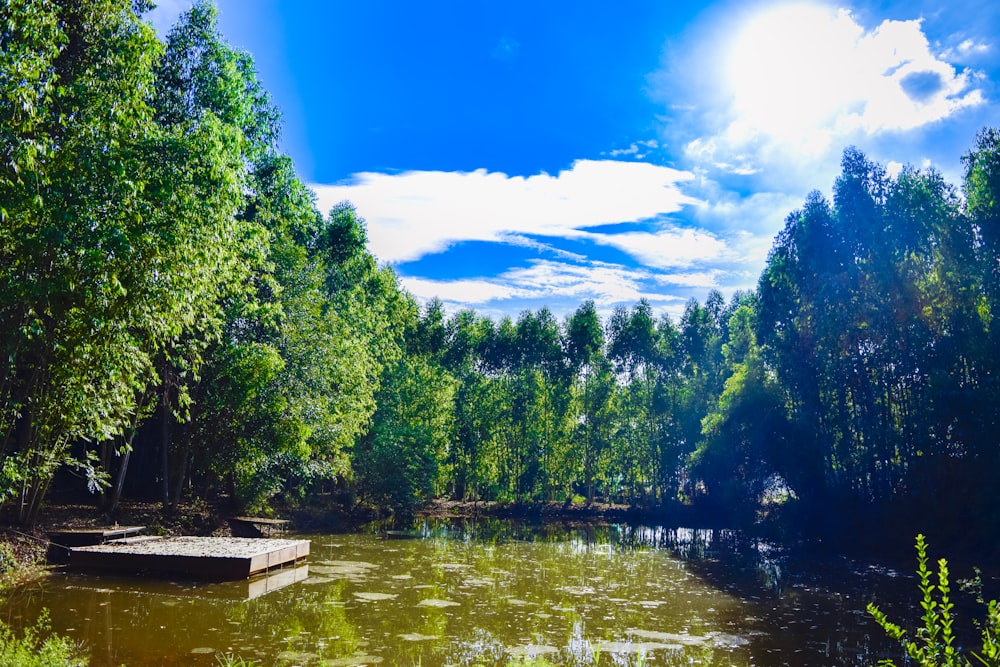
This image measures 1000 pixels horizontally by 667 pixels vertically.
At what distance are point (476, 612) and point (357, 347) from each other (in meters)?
17.3

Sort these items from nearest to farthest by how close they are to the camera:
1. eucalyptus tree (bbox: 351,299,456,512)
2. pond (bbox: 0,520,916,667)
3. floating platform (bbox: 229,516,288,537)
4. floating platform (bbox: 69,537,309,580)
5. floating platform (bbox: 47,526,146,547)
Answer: pond (bbox: 0,520,916,667)
floating platform (bbox: 69,537,309,580)
floating platform (bbox: 47,526,146,547)
floating platform (bbox: 229,516,288,537)
eucalyptus tree (bbox: 351,299,456,512)

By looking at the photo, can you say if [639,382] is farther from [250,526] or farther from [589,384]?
[250,526]

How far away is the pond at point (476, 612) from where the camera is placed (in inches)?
461

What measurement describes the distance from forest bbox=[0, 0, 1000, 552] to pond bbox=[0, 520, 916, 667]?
3.56 m

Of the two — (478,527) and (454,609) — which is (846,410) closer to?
(478,527)

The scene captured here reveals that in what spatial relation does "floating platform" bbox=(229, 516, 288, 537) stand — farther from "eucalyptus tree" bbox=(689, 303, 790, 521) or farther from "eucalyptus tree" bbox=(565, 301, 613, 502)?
"eucalyptus tree" bbox=(565, 301, 613, 502)

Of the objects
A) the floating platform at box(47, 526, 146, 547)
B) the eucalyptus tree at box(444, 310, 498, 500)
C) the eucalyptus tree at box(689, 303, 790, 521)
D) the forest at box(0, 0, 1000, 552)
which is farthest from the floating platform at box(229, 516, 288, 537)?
the eucalyptus tree at box(444, 310, 498, 500)

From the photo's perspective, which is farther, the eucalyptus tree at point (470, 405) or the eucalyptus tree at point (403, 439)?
the eucalyptus tree at point (470, 405)

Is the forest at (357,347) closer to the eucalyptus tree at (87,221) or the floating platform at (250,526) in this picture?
the eucalyptus tree at (87,221)

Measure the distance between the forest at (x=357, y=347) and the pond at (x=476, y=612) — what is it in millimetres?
3563

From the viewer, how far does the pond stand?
1171cm

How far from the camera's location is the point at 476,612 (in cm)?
1540

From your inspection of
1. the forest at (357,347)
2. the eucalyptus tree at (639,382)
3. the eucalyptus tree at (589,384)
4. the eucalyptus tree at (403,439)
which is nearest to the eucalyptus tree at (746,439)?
the forest at (357,347)

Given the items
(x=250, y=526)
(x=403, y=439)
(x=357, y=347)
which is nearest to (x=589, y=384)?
(x=403, y=439)
